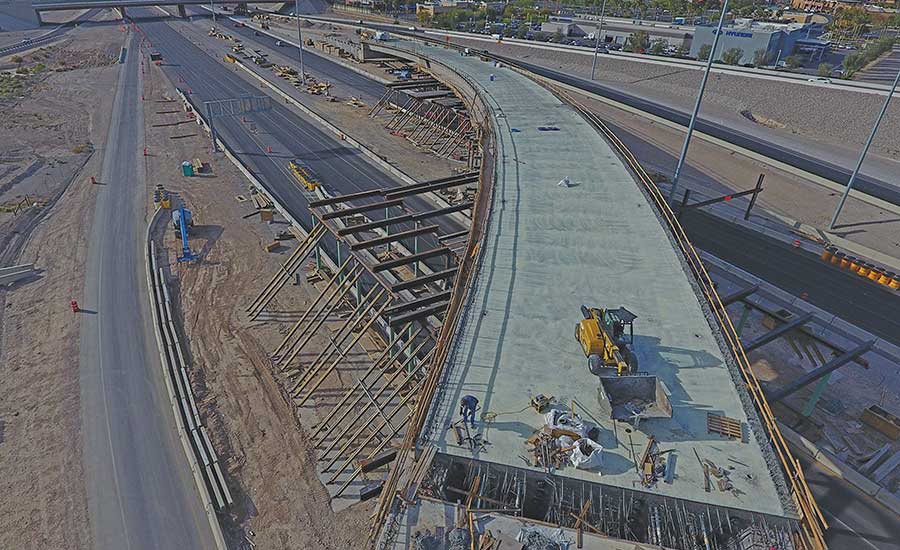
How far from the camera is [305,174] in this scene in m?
50.3

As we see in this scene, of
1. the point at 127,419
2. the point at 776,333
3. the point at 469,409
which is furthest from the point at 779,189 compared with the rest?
the point at 127,419

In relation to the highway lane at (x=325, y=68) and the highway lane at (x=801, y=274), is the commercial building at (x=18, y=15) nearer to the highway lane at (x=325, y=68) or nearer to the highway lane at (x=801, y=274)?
the highway lane at (x=325, y=68)

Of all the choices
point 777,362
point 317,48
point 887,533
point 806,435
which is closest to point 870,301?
point 777,362

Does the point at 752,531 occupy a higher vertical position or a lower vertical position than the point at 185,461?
higher

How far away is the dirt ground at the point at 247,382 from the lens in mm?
21531

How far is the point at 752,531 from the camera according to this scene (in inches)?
527

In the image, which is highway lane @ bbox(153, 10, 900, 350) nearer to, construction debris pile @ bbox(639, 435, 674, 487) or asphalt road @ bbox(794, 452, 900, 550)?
asphalt road @ bbox(794, 452, 900, 550)

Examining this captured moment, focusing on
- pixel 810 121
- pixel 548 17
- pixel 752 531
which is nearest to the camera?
pixel 752 531

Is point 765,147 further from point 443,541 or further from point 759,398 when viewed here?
point 443,541

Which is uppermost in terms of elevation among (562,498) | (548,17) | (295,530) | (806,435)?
(548,17)

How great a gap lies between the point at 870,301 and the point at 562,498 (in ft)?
96.2

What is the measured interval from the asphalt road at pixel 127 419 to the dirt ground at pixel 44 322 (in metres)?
0.67

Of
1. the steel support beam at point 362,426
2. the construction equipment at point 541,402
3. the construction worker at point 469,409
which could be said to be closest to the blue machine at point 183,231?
the steel support beam at point 362,426

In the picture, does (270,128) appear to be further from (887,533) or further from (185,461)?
(887,533)
